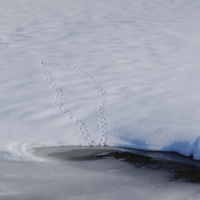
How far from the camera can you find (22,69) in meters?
5.04

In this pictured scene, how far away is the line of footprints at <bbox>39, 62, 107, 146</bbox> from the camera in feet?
11.0

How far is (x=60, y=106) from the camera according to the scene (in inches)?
154

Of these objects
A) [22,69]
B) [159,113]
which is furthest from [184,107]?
[22,69]

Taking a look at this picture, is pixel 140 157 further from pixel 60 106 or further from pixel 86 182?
pixel 60 106

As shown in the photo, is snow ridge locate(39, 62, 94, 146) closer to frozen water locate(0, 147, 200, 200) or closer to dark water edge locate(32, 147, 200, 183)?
dark water edge locate(32, 147, 200, 183)

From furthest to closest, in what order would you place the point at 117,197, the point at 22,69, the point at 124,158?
the point at 22,69 < the point at 124,158 < the point at 117,197

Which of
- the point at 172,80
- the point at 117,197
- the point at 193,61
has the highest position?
the point at 193,61

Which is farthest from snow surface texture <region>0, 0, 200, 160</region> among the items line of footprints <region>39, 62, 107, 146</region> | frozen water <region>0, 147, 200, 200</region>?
frozen water <region>0, 147, 200, 200</region>

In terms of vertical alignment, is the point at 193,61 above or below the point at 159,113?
above

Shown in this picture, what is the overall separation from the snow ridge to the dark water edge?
0.52ft

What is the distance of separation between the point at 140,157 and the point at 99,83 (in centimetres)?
167

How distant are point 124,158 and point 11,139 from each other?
894 mm

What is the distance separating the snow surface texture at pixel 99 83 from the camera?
333 centimetres

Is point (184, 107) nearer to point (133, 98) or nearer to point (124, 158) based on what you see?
point (133, 98)
